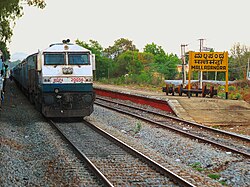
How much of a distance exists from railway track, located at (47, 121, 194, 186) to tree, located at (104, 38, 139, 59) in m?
99.4

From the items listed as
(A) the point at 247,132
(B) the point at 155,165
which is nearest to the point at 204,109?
(A) the point at 247,132

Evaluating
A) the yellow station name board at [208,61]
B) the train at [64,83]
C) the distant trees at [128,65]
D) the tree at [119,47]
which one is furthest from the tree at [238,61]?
the train at [64,83]

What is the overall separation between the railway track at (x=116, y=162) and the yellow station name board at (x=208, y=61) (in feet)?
34.1

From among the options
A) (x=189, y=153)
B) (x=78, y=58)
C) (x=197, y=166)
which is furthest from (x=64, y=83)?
(x=197, y=166)

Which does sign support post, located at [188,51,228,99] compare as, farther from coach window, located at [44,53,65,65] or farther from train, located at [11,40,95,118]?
coach window, located at [44,53,65,65]

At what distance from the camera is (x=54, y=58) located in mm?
16609

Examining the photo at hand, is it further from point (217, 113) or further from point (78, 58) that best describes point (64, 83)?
point (217, 113)

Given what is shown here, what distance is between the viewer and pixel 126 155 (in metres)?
9.99

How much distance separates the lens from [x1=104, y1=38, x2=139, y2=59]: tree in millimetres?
112000

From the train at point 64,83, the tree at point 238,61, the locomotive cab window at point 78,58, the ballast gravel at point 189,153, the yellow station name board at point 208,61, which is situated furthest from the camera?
the tree at point 238,61

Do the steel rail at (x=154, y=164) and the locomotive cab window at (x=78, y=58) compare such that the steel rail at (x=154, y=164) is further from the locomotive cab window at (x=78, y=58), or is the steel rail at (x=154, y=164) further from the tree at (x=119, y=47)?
the tree at (x=119, y=47)

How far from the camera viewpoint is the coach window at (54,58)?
1650 centimetres

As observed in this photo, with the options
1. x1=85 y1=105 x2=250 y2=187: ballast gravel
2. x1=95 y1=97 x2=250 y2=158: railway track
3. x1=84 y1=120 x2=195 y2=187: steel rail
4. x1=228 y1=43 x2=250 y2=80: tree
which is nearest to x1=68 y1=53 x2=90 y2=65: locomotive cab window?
x1=85 y1=105 x2=250 y2=187: ballast gravel

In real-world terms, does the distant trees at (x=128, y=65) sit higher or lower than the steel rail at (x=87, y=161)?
higher
